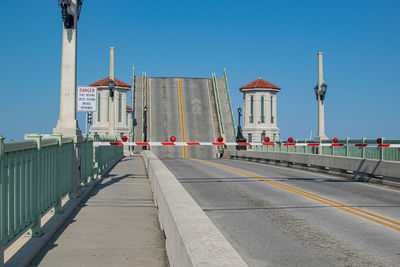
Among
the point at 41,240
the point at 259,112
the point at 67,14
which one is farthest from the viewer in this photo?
the point at 259,112

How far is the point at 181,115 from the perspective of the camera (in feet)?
183

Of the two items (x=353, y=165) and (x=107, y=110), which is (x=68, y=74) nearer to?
(x=353, y=165)

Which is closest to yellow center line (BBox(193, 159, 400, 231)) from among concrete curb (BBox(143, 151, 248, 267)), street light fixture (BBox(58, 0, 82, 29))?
concrete curb (BBox(143, 151, 248, 267))

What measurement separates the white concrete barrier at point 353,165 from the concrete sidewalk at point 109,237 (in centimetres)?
905

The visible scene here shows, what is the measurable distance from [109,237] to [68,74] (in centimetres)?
553

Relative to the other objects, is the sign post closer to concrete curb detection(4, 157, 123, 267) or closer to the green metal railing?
concrete curb detection(4, 157, 123, 267)

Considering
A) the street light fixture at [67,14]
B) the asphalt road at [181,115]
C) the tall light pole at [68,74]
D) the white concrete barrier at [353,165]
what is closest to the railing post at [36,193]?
the tall light pole at [68,74]

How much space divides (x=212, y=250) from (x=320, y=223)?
5539 millimetres

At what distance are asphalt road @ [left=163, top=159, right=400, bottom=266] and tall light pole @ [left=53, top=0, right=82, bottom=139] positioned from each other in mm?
3859

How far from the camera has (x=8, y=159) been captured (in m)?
5.46

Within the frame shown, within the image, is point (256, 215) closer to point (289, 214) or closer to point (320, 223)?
point (289, 214)

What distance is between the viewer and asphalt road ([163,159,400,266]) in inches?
264

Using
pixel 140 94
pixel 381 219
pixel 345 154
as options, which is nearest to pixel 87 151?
pixel 381 219

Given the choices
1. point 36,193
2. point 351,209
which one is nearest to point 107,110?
point 351,209
